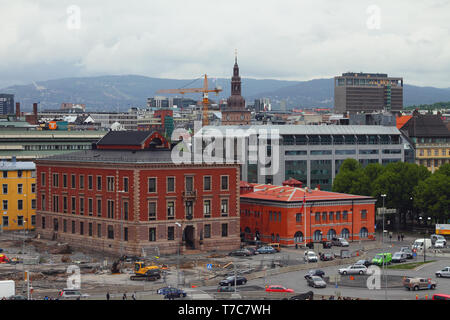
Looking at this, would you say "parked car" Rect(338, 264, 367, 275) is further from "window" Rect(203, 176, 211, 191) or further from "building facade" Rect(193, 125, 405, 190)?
"building facade" Rect(193, 125, 405, 190)

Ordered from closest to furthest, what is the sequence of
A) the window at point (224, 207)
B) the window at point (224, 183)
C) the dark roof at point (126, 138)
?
1. the window at point (224, 207)
2. the window at point (224, 183)
3. the dark roof at point (126, 138)

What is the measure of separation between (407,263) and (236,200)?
23.7 metres

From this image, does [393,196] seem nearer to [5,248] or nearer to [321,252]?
[321,252]

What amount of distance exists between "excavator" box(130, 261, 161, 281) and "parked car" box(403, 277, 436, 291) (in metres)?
25.0

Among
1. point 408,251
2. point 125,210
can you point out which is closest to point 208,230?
point 125,210

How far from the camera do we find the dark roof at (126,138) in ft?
374

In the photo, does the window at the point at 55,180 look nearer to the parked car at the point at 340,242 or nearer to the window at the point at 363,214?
the parked car at the point at 340,242

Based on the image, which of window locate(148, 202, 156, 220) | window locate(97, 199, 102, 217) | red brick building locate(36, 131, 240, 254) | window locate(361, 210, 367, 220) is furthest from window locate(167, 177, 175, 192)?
window locate(361, 210, 367, 220)

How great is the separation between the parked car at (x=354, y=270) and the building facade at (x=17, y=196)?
199 feet

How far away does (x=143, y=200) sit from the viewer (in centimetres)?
10512

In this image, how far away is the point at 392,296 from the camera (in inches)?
2992

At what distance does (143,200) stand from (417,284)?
3797 cm

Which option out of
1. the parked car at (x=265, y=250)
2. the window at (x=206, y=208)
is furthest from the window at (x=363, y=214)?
the window at (x=206, y=208)
